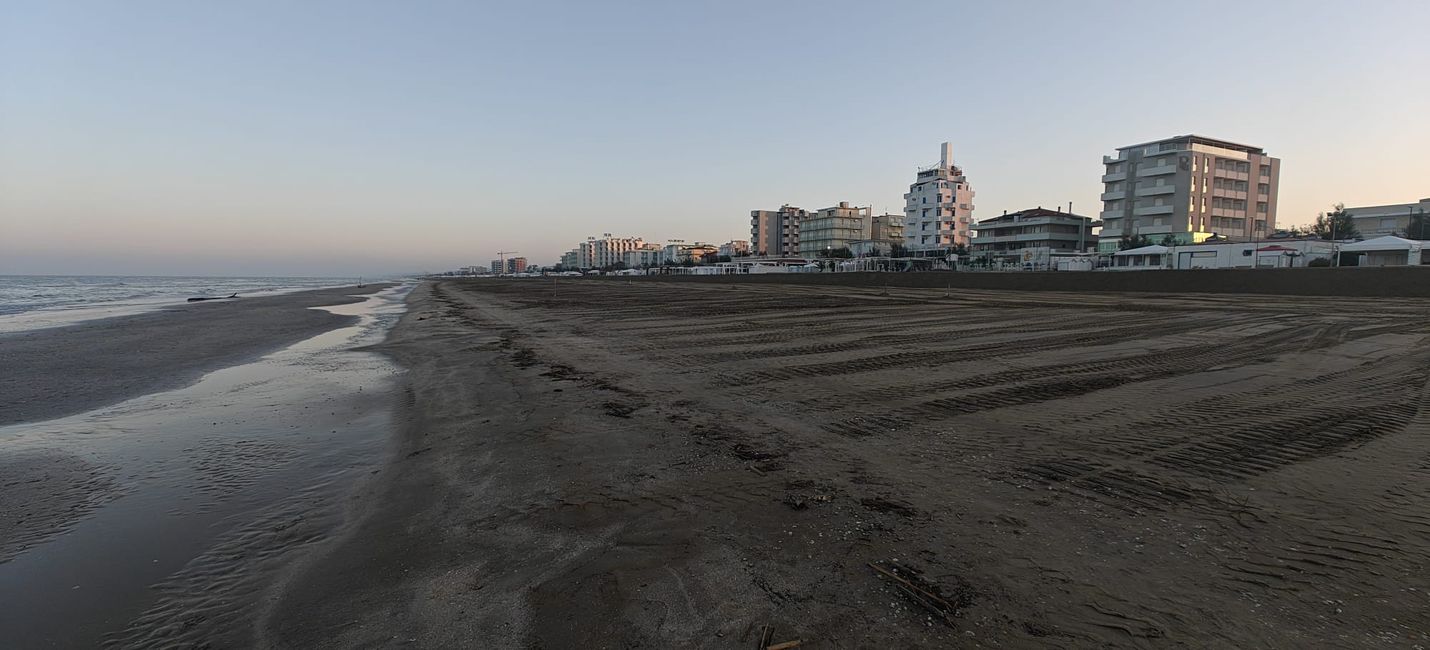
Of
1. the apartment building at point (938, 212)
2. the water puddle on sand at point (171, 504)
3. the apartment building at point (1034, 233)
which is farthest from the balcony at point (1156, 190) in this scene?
the water puddle on sand at point (171, 504)

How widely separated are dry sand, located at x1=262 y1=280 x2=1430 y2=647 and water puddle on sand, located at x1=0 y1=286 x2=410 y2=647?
41cm

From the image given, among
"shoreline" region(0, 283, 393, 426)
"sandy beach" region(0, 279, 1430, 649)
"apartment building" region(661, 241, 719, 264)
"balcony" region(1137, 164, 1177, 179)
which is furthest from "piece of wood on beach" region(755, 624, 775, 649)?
"apartment building" region(661, 241, 719, 264)

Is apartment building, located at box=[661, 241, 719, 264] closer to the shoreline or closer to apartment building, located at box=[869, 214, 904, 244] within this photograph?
apartment building, located at box=[869, 214, 904, 244]

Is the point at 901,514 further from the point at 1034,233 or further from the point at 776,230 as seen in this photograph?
the point at 776,230

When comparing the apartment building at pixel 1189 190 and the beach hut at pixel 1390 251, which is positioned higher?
the apartment building at pixel 1189 190

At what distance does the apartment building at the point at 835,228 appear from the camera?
121 meters

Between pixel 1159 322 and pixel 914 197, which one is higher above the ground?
pixel 914 197

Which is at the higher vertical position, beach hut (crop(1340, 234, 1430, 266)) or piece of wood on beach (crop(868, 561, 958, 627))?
beach hut (crop(1340, 234, 1430, 266))

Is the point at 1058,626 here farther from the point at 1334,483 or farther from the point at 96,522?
the point at 96,522

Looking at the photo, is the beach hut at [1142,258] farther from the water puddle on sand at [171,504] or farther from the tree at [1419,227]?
the water puddle on sand at [171,504]

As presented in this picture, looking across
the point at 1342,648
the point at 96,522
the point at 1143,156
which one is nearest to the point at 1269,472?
the point at 1342,648

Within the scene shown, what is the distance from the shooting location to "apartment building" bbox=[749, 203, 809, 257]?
14875 cm

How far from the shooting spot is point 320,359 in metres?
11.8

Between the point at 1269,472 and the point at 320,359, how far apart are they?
14238mm
